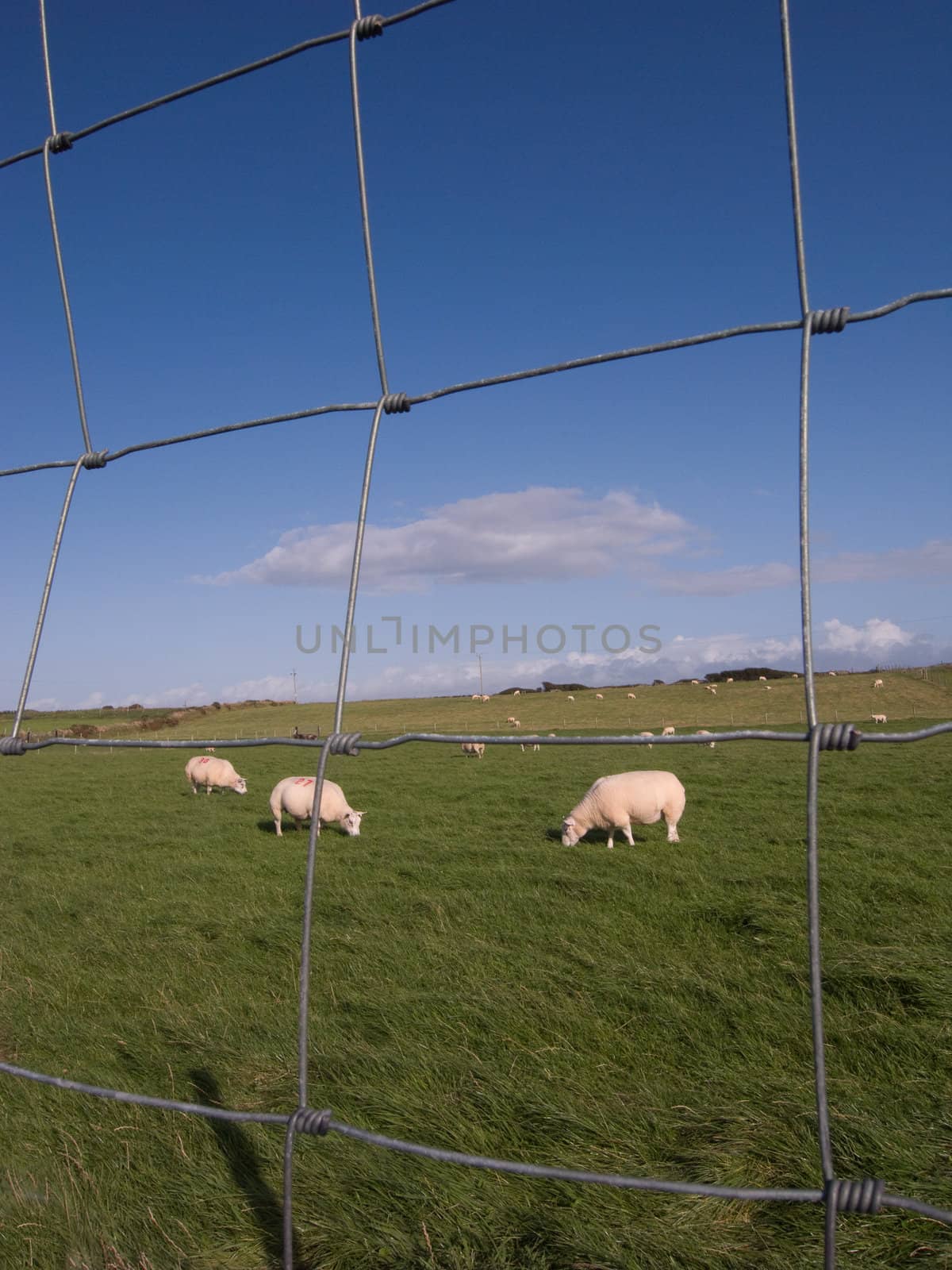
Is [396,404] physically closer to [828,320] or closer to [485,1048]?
[828,320]

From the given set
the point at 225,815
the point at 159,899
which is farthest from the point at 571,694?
the point at 159,899

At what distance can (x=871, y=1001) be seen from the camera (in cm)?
446

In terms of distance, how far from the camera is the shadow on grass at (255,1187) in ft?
8.52

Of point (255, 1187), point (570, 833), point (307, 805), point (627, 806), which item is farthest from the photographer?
point (307, 805)

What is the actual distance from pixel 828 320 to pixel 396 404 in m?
0.98

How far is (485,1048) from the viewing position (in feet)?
13.3

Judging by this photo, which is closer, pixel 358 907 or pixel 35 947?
pixel 35 947

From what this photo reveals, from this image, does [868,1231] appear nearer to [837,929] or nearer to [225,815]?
[837,929]

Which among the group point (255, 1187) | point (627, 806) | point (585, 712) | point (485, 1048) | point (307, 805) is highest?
point (585, 712)

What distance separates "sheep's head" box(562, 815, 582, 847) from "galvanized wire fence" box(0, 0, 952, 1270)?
8402mm

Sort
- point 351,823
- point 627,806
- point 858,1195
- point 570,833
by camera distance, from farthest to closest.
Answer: point 351,823 < point 627,806 < point 570,833 < point 858,1195

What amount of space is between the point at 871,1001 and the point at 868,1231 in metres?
2.05

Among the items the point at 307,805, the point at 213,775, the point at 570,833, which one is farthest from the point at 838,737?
the point at 213,775

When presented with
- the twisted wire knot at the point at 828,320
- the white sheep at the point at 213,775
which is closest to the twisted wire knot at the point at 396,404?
the twisted wire knot at the point at 828,320
